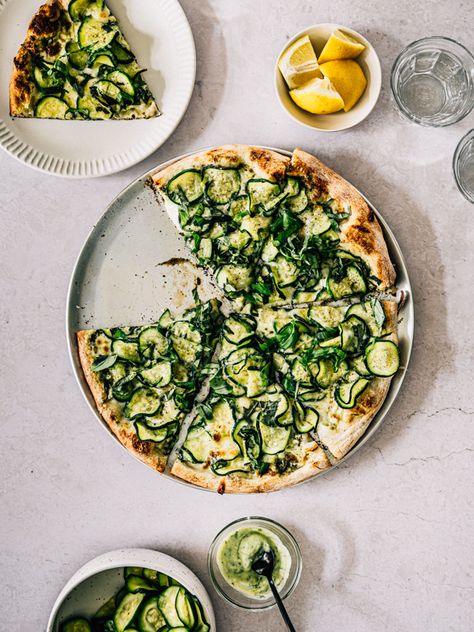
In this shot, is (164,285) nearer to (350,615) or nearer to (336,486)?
(336,486)

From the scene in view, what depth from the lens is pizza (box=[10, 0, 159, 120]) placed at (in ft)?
12.6

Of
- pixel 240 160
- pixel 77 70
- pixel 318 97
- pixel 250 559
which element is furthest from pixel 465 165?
pixel 250 559

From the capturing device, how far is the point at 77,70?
391 centimetres

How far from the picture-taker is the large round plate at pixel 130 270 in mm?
3916

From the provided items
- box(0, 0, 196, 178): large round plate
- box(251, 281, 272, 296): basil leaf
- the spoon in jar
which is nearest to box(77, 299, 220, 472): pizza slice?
box(251, 281, 272, 296): basil leaf

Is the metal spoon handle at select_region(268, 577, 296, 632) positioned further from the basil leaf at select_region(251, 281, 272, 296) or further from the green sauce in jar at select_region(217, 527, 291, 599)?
the basil leaf at select_region(251, 281, 272, 296)

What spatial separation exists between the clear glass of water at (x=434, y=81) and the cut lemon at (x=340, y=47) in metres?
0.28

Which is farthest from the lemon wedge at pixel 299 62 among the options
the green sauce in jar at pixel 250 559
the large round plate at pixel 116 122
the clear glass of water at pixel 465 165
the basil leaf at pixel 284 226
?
the green sauce in jar at pixel 250 559

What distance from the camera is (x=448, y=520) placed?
402cm

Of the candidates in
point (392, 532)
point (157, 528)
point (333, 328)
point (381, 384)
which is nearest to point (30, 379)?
point (157, 528)

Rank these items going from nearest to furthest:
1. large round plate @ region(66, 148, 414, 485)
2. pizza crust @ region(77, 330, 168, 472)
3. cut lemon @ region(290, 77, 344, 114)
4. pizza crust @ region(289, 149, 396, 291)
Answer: cut lemon @ region(290, 77, 344, 114) → pizza crust @ region(289, 149, 396, 291) → pizza crust @ region(77, 330, 168, 472) → large round plate @ region(66, 148, 414, 485)

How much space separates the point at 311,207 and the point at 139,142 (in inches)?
45.5

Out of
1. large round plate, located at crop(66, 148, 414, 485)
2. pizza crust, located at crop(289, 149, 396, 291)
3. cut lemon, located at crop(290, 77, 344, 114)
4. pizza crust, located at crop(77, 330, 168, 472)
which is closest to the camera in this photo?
cut lemon, located at crop(290, 77, 344, 114)

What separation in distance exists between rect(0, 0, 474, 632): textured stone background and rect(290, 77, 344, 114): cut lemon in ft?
0.84
